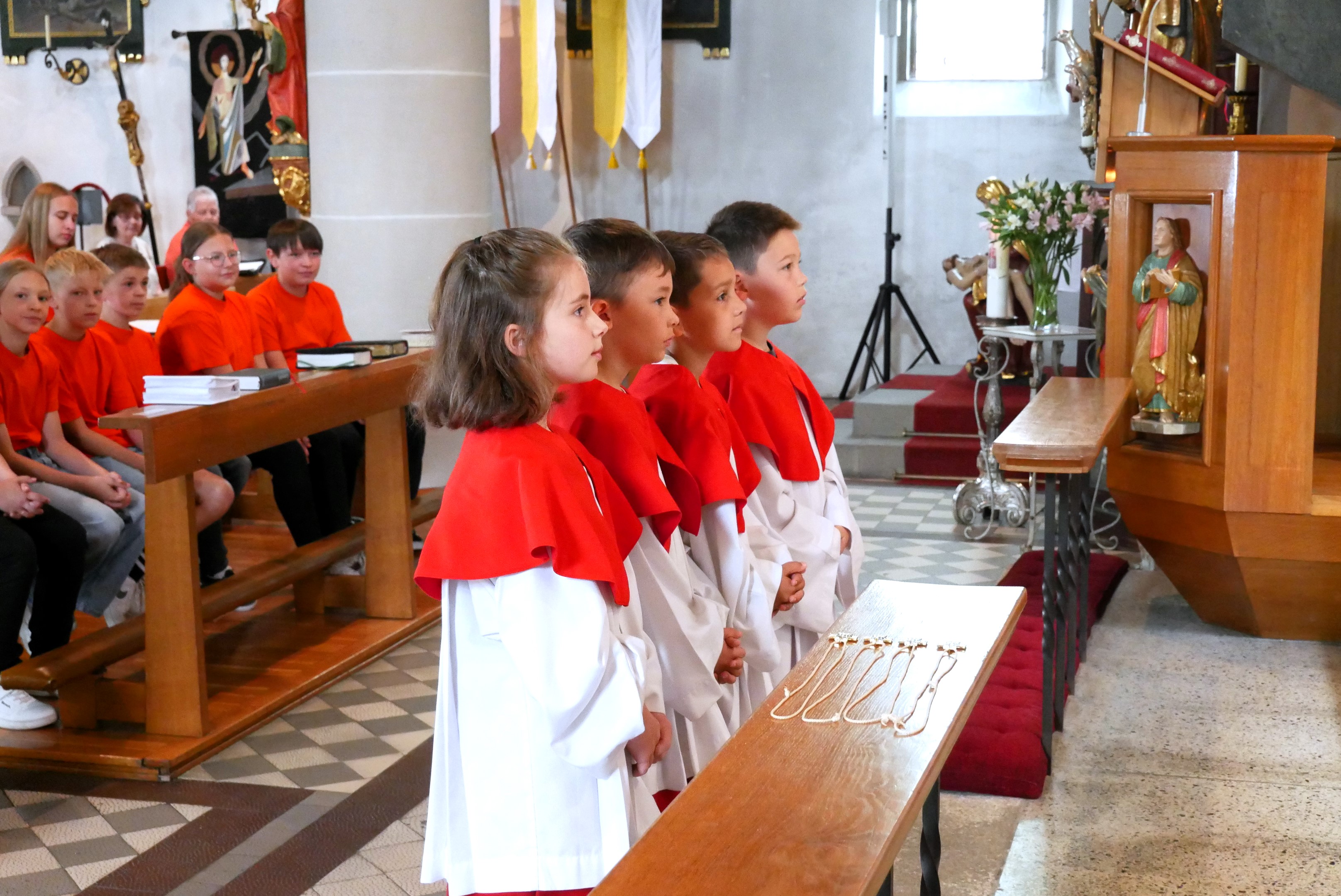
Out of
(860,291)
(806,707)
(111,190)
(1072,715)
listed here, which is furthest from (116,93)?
(806,707)

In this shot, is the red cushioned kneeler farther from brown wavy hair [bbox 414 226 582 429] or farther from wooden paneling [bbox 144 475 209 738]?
wooden paneling [bbox 144 475 209 738]

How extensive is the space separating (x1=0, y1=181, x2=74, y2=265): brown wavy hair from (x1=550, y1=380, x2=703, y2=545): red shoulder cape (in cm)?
431

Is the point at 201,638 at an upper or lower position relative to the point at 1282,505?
lower

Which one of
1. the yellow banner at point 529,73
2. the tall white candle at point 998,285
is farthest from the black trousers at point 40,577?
the yellow banner at point 529,73

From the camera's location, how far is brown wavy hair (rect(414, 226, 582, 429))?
7.07 ft

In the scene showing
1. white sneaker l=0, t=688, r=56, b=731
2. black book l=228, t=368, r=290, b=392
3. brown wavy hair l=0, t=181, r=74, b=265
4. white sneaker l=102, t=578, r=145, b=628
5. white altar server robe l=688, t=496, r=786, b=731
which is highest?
brown wavy hair l=0, t=181, r=74, b=265

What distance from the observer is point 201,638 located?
12.8 feet

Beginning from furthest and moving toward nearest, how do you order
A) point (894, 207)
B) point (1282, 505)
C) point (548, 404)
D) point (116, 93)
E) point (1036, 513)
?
point (116, 93), point (894, 207), point (1036, 513), point (1282, 505), point (548, 404)

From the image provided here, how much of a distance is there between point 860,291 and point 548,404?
903cm

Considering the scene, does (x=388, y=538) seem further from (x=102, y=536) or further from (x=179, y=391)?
(x=179, y=391)

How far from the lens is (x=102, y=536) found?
4.25m

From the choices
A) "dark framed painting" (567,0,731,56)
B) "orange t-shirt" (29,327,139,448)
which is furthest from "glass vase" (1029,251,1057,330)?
"dark framed painting" (567,0,731,56)

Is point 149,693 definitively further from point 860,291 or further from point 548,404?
point 860,291

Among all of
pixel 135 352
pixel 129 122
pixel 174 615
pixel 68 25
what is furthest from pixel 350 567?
pixel 68 25
